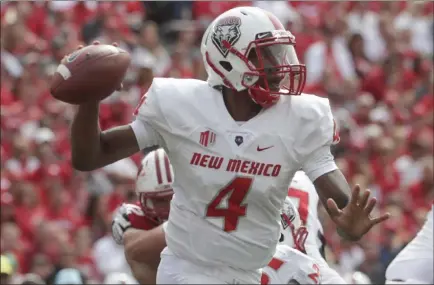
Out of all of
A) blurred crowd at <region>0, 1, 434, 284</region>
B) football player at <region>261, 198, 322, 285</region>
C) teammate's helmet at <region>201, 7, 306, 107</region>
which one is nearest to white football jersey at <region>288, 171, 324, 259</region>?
football player at <region>261, 198, 322, 285</region>

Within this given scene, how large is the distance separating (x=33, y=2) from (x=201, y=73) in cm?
191

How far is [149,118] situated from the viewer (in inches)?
196

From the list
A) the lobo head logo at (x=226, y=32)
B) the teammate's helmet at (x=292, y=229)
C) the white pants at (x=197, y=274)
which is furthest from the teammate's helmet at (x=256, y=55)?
the teammate's helmet at (x=292, y=229)

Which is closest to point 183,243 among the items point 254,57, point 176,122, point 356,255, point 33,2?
point 176,122

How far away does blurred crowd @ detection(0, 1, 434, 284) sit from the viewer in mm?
9484

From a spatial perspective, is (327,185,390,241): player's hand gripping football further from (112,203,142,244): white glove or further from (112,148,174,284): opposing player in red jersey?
(112,203,142,244): white glove

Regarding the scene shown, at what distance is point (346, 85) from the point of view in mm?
14070

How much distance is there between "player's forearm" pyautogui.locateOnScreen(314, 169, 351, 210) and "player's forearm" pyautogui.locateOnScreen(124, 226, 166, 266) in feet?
3.40

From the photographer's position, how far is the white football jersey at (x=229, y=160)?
4.91m

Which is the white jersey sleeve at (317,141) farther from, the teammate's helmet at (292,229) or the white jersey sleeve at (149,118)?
the teammate's helmet at (292,229)

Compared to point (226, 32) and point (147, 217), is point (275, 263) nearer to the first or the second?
point (147, 217)

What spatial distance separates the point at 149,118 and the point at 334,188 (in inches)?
30.7

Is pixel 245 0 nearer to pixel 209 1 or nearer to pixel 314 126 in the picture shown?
pixel 209 1

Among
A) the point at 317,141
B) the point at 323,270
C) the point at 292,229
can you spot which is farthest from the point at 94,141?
the point at 323,270
